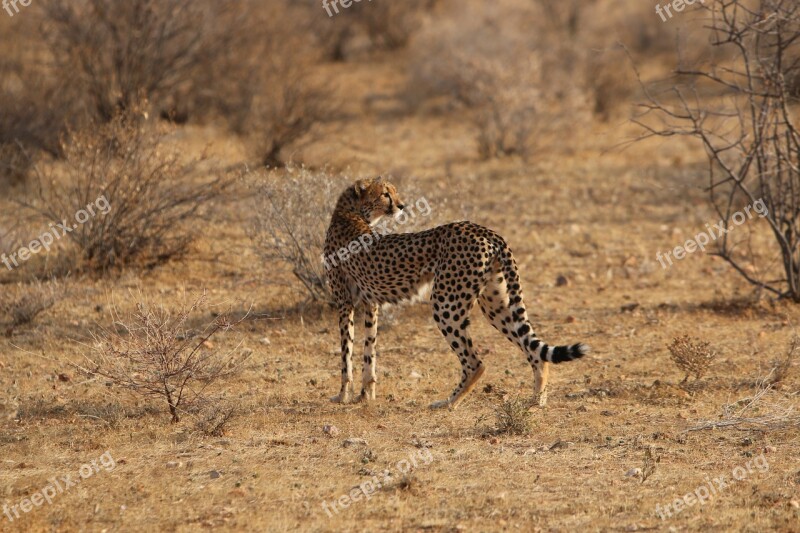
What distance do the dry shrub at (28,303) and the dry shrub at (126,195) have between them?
1.12m

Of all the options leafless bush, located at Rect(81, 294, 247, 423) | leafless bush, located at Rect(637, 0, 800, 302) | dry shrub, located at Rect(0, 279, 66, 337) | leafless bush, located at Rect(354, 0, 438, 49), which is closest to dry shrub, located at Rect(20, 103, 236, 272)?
dry shrub, located at Rect(0, 279, 66, 337)

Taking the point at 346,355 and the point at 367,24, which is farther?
the point at 367,24

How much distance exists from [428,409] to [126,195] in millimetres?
4355

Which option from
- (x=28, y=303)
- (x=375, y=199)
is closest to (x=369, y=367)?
(x=375, y=199)

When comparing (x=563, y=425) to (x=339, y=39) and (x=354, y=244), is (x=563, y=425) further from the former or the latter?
(x=339, y=39)

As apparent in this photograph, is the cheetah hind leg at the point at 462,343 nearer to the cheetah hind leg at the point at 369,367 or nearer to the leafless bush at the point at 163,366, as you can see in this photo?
the cheetah hind leg at the point at 369,367

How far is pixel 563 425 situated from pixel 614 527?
5.10ft

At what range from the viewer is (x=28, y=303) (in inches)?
342

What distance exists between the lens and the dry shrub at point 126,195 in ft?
32.6

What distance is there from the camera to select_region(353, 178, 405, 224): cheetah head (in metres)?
7.49

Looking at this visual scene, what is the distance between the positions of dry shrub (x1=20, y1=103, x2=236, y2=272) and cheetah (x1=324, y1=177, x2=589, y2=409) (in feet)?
10.3

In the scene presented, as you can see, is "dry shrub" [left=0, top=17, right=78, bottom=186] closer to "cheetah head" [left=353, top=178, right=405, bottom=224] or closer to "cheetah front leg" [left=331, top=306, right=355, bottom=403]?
"cheetah head" [left=353, top=178, right=405, bottom=224]

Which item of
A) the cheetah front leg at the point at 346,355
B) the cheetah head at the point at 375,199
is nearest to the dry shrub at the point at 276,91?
the cheetah head at the point at 375,199

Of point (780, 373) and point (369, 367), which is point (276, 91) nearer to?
point (369, 367)
